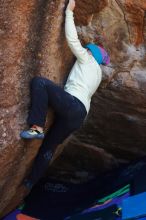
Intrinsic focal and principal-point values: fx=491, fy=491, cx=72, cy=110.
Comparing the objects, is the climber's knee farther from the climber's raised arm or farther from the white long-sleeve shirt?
the climber's raised arm

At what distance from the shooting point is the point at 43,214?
16.8ft

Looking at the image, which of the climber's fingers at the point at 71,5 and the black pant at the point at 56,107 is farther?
the climber's fingers at the point at 71,5

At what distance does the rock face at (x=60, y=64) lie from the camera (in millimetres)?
3766

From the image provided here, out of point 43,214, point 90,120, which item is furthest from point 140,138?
point 43,214

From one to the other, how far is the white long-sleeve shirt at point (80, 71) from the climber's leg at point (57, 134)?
0.11 meters

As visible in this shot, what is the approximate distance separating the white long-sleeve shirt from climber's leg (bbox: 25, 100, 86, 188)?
11 cm

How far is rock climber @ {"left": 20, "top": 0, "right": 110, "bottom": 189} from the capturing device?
3771 mm

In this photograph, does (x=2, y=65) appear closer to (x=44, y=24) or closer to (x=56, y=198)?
(x=44, y=24)

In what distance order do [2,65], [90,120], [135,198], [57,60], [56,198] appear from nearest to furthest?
[2,65]
[57,60]
[135,198]
[90,120]
[56,198]

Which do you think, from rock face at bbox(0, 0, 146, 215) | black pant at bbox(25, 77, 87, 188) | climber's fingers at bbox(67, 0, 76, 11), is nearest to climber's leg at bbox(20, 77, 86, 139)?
black pant at bbox(25, 77, 87, 188)

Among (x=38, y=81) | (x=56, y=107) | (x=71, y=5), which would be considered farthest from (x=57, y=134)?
(x=71, y=5)

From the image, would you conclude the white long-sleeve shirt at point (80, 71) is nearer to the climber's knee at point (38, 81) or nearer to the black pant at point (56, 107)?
the black pant at point (56, 107)

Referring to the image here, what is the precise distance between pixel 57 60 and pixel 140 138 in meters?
1.56

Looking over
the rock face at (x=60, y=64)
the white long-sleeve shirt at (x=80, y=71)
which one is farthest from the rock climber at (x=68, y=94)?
the rock face at (x=60, y=64)
